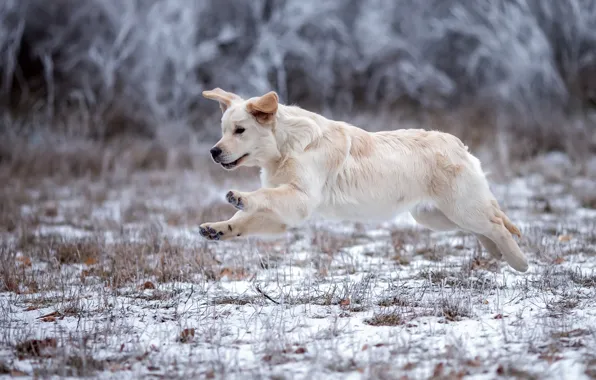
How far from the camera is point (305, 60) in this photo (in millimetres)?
18328

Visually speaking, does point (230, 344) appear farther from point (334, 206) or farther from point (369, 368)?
point (334, 206)

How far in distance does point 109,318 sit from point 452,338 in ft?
7.25

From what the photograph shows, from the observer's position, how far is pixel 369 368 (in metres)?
3.25

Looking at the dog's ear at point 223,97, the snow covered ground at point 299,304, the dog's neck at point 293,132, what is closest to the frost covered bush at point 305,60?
the snow covered ground at point 299,304

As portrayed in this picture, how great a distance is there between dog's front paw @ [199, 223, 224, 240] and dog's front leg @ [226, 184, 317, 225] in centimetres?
27

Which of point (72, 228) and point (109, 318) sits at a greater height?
point (72, 228)

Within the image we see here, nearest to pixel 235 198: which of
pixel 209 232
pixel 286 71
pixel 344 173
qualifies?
pixel 209 232

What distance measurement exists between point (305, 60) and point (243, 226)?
556 inches

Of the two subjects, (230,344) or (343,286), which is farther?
(343,286)

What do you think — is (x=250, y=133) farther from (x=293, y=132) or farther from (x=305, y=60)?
(x=305, y=60)

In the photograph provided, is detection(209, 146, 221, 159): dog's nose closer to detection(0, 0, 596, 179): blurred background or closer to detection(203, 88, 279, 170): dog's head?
detection(203, 88, 279, 170): dog's head

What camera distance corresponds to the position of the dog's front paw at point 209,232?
465 cm

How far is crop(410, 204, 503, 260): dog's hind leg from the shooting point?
18.7ft

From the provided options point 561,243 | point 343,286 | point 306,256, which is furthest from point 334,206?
point 561,243
